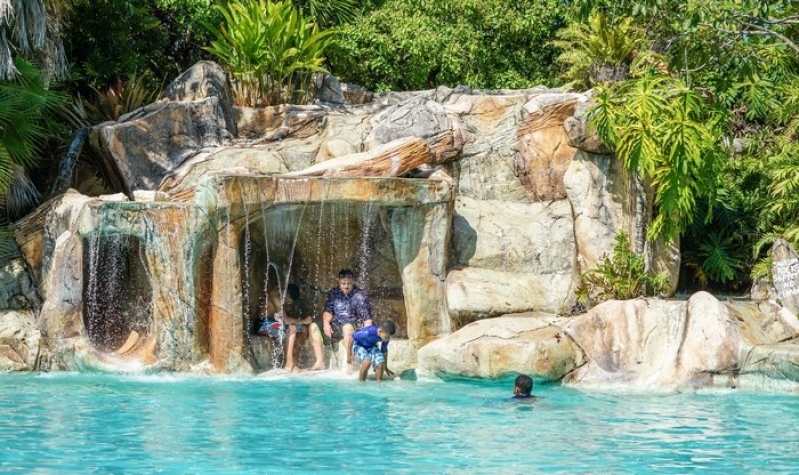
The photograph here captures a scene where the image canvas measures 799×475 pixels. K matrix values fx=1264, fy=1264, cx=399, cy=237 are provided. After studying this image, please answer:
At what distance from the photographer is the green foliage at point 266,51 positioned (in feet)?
67.6

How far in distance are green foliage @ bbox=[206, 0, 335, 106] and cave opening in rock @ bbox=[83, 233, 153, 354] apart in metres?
3.95

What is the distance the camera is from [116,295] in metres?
18.2

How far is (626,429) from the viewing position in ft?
39.6

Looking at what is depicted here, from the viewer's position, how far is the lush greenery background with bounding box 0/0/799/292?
17.3 m

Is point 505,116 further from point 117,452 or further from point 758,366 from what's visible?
point 117,452

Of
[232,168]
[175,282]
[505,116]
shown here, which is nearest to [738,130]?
[505,116]

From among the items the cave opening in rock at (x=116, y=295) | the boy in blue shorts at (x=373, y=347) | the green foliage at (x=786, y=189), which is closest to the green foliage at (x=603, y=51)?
the green foliage at (x=786, y=189)

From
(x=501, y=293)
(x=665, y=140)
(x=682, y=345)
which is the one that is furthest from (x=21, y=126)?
(x=682, y=345)

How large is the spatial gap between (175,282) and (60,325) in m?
1.78

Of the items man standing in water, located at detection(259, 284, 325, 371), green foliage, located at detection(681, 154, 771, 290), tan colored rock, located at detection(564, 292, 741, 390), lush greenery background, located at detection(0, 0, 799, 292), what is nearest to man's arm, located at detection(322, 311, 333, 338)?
man standing in water, located at detection(259, 284, 325, 371)

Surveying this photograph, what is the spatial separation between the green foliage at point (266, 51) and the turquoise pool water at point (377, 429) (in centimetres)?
677

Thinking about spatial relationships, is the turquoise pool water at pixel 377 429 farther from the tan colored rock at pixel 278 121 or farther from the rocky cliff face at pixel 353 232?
the tan colored rock at pixel 278 121

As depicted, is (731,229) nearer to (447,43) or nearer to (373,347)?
(447,43)

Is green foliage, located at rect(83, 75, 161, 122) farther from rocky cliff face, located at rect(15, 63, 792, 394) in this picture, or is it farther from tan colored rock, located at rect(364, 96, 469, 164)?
tan colored rock, located at rect(364, 96, 469, 164)
